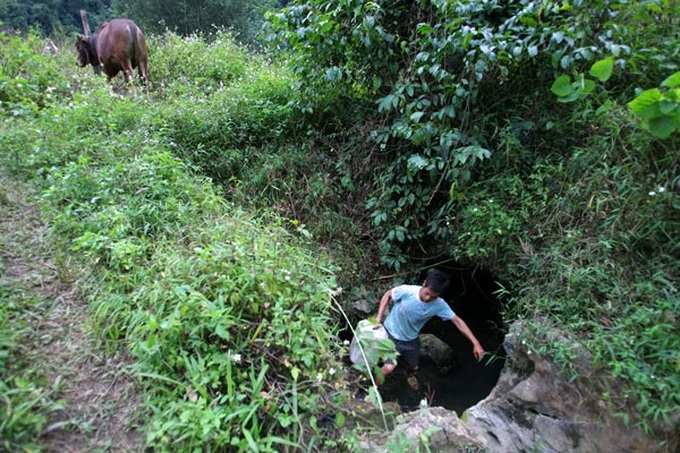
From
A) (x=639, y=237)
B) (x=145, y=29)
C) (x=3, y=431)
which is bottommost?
(x=639, y=237)

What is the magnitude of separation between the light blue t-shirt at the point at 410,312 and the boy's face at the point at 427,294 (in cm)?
5

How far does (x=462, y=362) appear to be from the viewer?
4414 millimetres

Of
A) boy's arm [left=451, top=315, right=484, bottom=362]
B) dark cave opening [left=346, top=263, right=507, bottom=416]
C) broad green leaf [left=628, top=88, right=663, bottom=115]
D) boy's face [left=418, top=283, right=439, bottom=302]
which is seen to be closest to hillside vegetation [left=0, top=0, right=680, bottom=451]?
broad green leaf [left=628, top=88, right=663, bottom=115]

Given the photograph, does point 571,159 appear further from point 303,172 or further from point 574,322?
point 303,172

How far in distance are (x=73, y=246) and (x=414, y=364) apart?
3.41 m

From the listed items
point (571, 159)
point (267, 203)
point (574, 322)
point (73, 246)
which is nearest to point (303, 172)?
point (267, 203)

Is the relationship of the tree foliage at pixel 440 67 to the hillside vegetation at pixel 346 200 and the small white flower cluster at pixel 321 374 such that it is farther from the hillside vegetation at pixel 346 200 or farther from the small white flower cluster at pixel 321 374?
the small white flower cluster at pixel 321 374

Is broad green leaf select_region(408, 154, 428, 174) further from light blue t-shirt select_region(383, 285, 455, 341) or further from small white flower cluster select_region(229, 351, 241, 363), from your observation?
small white flower cluster select_region(229, 351, 241, 363)

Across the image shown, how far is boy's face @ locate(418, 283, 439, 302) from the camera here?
346 centimetres

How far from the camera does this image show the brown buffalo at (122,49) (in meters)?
7.02

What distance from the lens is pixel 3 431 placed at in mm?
1742

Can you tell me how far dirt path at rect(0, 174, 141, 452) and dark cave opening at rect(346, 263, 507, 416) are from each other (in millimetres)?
2573

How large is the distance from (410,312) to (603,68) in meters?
2.62

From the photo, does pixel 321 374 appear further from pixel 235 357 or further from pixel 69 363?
pixel 69 363
